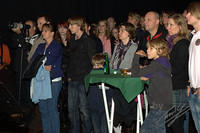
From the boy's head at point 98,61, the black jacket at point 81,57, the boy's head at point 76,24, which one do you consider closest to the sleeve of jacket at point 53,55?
the black jacket at point 81,57

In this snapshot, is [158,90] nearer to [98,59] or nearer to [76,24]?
[98,59]

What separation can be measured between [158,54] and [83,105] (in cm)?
130

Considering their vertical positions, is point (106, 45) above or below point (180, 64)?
above

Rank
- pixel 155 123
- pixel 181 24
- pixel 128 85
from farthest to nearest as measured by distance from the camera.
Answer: pixel 181 24 < pixel 128 85 < pixel 155 123

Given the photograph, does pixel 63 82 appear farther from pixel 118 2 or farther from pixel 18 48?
pixel 118 2

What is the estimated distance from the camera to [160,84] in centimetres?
280

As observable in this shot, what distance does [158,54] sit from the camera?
9.42 feet

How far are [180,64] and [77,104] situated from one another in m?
1.43

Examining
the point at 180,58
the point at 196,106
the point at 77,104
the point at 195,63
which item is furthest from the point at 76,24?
the point at 196,106

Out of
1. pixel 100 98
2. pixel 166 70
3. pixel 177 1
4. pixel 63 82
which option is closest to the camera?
pixel 166 70

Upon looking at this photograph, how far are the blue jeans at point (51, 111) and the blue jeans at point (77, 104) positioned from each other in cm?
19

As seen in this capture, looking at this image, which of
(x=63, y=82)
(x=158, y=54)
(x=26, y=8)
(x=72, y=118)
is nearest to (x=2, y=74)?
(x=26, y=8)

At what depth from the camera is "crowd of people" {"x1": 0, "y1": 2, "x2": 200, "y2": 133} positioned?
2.80m

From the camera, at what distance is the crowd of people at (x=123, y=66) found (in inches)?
110
